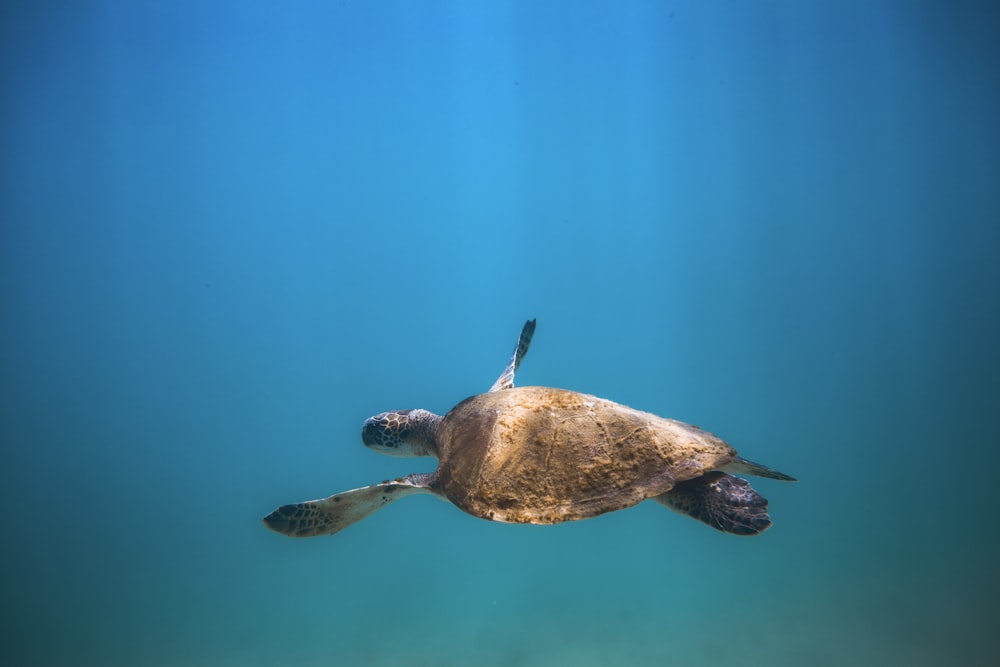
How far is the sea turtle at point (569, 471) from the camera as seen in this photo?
311cm

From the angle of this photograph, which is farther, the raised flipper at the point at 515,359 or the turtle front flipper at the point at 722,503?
the raised flipper at the point at 515,359

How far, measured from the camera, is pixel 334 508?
377cm

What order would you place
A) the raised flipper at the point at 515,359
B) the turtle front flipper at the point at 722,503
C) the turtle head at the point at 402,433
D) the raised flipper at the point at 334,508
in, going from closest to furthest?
the turtle front flipper at the point at 722,503 < the raised flipper at the point at 334,508 < the turtle head at the point at 402,433 < the raised flipper at the point at 515,359

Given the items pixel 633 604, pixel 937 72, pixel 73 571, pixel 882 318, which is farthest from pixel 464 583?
pixel 937 72

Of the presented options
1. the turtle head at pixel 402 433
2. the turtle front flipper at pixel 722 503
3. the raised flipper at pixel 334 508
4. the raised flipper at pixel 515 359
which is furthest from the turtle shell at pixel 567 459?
the raised flipper at pixel 515 359

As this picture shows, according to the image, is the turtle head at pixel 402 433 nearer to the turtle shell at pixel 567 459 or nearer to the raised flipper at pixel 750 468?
the turtle shell at pixel 567 459

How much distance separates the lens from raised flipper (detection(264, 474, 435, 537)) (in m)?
3.67

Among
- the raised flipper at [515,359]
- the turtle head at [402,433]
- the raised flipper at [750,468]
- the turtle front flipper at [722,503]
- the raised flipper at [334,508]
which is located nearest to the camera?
the turtle front flipper at [722,503]

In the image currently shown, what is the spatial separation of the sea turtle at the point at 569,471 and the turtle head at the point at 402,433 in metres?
0.94

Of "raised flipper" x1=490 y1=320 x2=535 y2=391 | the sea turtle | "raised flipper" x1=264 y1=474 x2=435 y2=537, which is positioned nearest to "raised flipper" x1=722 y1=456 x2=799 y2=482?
the sea turtle

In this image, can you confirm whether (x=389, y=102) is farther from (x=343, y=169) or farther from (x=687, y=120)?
(x=687, y=120)

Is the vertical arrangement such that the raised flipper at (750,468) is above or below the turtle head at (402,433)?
above

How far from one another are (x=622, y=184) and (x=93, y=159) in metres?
16.5

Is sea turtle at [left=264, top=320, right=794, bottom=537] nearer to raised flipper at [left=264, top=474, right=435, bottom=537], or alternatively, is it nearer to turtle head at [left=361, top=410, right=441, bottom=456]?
raised flipper at [left=264, top=474, right=435, bottom=537]
